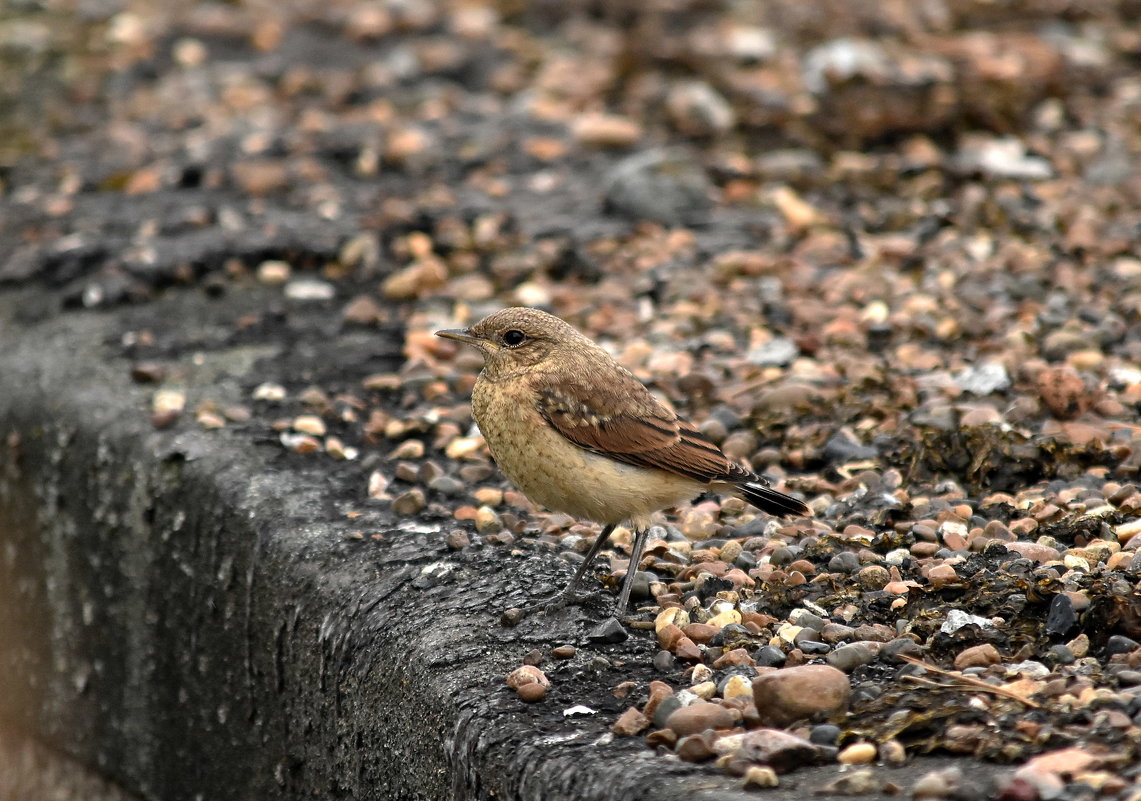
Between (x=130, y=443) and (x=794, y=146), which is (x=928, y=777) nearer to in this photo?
(x=130, y=443)

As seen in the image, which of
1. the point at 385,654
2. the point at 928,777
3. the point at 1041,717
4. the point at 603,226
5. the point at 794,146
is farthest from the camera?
the point at 794,146

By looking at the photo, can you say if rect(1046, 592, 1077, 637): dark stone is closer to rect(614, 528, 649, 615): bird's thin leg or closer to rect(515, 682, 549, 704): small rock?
rect(614, 528, 649, 615): bird's thin leg

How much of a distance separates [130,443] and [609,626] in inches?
96.5

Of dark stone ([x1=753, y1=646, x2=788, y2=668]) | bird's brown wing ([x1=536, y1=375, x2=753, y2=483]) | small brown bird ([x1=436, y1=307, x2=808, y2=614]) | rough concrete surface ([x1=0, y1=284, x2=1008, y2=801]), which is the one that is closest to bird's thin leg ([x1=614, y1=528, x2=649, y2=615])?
small brown bird ([x1=436, y1=307, x2=808, y2=614])

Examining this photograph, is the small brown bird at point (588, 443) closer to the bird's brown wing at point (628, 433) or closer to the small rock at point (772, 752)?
the bird's brown wing at point (628, 433)

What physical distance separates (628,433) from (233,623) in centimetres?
164

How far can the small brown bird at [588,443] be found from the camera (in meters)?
4.66

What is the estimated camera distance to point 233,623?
5234mm

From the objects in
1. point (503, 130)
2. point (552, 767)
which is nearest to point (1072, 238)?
point (503, 130)

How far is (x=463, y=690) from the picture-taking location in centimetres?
411

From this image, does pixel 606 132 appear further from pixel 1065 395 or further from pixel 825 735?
pixel 825 735

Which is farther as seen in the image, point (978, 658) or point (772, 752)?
point (978, 658)

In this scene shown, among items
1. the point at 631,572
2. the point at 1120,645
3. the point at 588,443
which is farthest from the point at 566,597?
the point at 1120,645

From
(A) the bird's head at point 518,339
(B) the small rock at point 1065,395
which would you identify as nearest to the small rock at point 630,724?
(A) the bird's head at point 518,339
